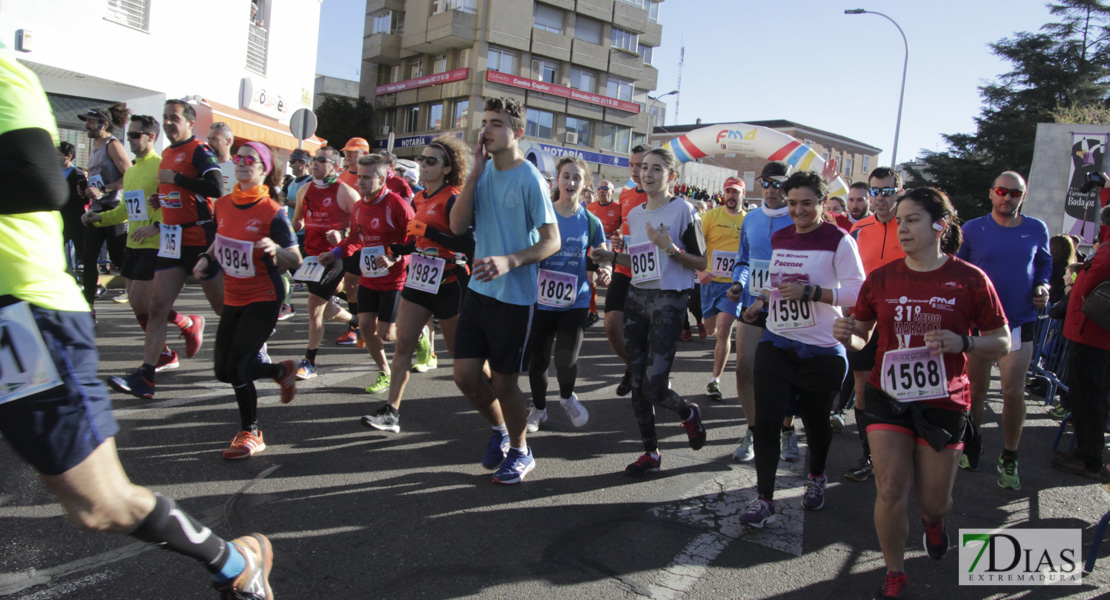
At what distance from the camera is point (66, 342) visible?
2.12 meters

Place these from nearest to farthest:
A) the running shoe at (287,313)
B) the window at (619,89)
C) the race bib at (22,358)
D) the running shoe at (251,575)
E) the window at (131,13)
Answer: the race bib at (22,358), the running shoe at (251,575), the running shoe at (287,313), the window at (131,13), the window at (619,89)

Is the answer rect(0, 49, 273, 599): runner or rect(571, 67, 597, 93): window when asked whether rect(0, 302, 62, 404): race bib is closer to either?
rect(0, 49, 273, 599): runner

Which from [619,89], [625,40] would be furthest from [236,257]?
[625,40]

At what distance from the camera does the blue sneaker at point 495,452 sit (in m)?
4.48

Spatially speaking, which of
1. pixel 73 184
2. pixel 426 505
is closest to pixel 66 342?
pixel 426 505

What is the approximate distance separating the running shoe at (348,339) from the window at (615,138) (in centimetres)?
4318

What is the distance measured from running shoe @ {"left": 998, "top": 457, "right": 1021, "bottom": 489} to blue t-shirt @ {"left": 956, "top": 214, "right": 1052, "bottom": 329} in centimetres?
96

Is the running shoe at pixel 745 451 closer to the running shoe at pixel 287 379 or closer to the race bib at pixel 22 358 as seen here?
the running shoe at pixel 287 379

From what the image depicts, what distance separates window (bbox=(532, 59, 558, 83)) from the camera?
46969mm

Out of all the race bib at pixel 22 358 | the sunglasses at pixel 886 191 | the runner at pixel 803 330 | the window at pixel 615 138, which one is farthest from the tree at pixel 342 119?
the race bib at pixel 22 358

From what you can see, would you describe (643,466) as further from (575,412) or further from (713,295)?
(713,295)

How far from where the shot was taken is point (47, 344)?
2.08 m

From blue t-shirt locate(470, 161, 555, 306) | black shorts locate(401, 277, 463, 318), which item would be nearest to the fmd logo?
blue t-shirt locate(470, 161, 555, 306)

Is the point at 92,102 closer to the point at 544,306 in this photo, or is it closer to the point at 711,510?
the point at 544,306
